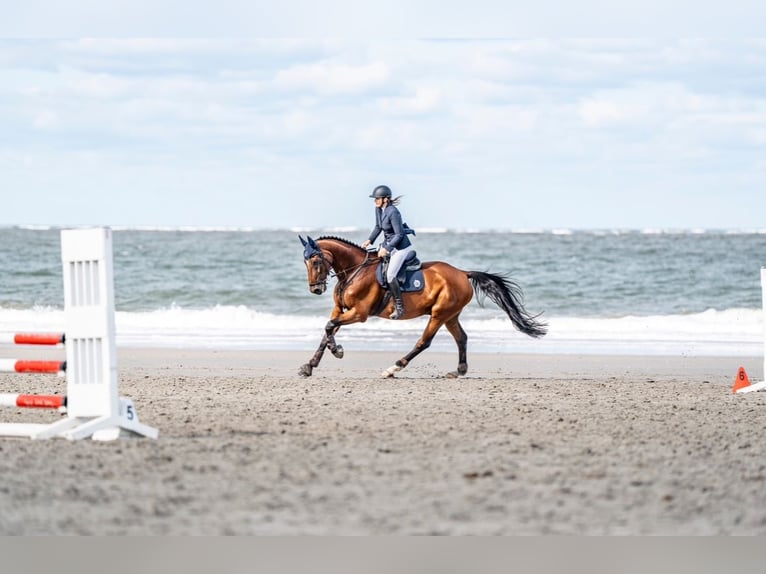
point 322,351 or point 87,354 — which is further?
point 322,351

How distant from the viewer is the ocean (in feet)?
59.8

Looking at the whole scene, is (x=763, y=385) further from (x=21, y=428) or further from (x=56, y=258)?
(x=56, y=258)

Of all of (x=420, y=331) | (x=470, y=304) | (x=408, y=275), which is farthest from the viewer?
(x=470, y=304)

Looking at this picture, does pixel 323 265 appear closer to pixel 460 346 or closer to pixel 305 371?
pixel 305 371

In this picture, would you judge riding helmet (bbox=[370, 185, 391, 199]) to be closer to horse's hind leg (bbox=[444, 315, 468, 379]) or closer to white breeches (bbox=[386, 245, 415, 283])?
white breeches (bbox=[386, 245, 415, 283])

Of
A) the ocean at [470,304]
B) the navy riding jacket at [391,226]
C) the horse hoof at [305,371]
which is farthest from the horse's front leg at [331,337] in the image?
the ocean at [470,304]

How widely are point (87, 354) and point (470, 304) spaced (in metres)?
19.1

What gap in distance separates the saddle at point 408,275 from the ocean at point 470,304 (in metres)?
3.57

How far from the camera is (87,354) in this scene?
7.23 m

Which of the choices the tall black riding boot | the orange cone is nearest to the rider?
the tall black riding boot

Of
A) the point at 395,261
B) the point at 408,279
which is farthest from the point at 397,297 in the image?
the point at 395,261

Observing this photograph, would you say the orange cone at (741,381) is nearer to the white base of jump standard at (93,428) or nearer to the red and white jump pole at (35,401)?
the white base of jump standard at (93,428)

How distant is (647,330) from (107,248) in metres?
15.9

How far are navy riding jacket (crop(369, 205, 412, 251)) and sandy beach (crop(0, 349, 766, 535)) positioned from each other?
1919 mm
